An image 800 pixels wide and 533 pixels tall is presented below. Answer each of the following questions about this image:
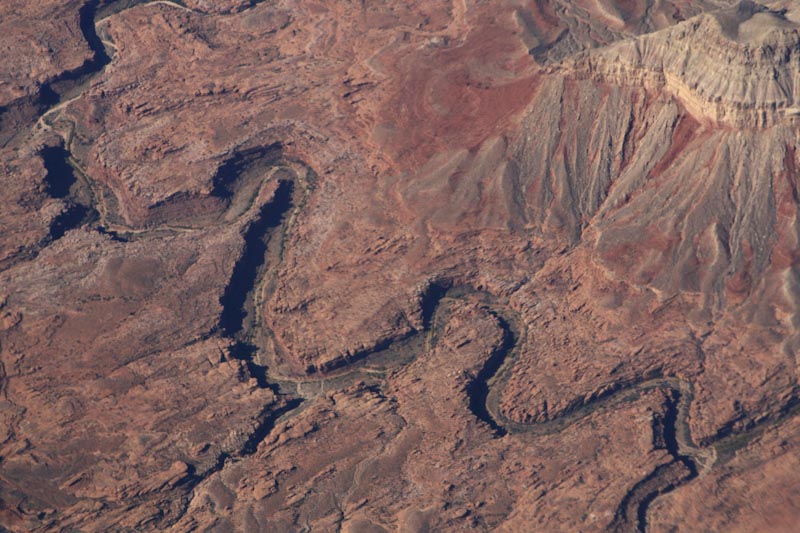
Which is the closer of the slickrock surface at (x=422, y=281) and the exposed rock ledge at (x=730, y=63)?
the slickrock surface at (x=422, y=281)

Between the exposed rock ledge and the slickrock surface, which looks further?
the exposed rock ledge

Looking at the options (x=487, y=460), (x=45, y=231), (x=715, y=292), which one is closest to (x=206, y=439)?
(x=487, y=460)

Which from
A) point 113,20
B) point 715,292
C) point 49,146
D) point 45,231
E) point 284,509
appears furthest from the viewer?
point 113,20

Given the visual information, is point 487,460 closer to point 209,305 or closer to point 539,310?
point 539,310

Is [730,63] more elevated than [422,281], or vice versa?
[730,63]
